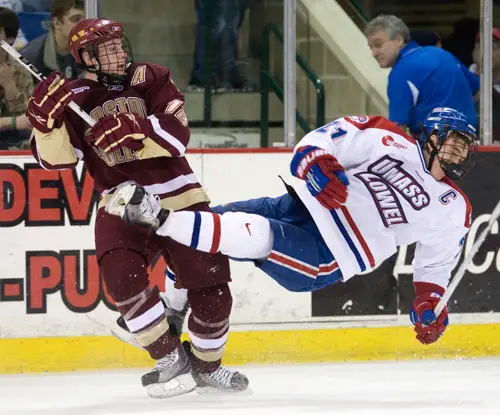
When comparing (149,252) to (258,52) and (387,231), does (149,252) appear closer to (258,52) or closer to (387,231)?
(387,231)

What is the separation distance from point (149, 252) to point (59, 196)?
968mm

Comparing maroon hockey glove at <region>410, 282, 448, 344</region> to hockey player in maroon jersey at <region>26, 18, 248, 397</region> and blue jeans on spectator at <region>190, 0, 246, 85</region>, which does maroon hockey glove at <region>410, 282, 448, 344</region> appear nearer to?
hockey player in maroon jersey at <region>26, 18, 248, 397</region>

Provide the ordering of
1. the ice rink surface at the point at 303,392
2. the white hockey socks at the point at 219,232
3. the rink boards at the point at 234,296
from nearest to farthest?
the white hockey socks at the point at 219,232
the ice rink surface at the point at 303,392
the rink boards at the point at 234,296

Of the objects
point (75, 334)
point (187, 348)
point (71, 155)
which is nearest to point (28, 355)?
point (75, 334)

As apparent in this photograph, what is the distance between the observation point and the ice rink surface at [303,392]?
11.1ft

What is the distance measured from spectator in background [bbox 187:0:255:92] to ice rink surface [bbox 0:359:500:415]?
105 cm

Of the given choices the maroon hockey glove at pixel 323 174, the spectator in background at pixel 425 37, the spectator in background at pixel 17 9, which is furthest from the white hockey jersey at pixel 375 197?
the spectator in background at pixel 17 9

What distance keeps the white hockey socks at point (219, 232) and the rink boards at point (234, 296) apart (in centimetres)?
110

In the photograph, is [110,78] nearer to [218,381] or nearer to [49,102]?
[49,102]

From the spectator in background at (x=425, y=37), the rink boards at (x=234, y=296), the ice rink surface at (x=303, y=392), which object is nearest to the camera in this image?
the ice rink surface at (x=303, y=392)

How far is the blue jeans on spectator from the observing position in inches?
172

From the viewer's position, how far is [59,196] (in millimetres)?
4234

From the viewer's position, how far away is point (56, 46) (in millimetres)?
4234

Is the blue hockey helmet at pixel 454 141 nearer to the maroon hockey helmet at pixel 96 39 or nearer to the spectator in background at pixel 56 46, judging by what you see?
the maroon hockey helmet at pixel 96 39
